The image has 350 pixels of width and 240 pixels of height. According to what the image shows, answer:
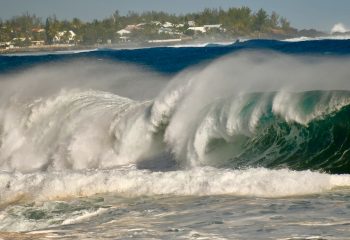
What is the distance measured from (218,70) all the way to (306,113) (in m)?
4.58

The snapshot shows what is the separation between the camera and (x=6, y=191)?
12430 mm

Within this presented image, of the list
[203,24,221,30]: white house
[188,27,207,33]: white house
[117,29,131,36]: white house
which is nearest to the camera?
[188,27,207,33]: white house

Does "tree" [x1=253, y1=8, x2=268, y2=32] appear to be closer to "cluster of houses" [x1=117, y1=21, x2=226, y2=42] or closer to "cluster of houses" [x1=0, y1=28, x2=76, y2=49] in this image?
"cluster of houses" [x1=117, y1=21, x2=226, y2=42]

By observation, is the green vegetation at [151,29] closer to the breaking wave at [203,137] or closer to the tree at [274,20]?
the tree at [274,20]

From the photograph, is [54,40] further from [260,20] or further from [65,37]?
[260,20]

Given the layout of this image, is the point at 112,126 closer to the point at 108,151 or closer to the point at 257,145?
the point at 108,151

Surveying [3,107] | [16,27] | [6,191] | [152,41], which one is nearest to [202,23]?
[152,41]

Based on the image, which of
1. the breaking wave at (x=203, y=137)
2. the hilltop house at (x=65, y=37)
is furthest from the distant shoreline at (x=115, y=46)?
the breaking wave at (x=203, y=137)

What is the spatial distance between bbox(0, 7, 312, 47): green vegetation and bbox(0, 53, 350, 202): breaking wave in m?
127

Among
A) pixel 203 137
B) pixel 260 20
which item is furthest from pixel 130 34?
pixel 203 137

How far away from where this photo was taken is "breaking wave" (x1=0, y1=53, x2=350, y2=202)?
11414mm

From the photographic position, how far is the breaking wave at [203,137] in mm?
11414

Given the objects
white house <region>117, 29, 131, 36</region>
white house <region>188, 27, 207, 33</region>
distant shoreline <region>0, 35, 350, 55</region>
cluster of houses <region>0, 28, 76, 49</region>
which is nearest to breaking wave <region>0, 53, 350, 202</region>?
distant shoreline <region>0, 35, 350, 55</region>

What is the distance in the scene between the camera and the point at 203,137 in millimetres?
15219
